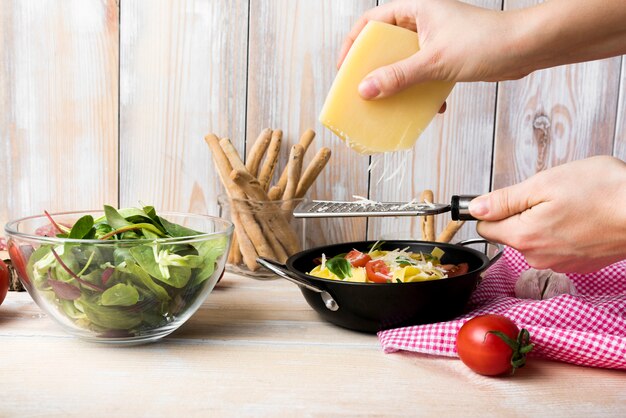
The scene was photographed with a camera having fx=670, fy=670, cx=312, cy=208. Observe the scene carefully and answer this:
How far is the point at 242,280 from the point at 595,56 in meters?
0.87

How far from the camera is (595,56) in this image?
1.22 meters

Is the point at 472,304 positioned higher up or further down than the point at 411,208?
further down

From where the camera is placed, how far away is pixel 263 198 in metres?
1.50

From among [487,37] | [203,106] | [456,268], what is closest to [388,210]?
[456,268]

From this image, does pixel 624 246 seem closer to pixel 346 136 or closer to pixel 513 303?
pixel 513 303

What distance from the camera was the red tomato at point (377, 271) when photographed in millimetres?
1147

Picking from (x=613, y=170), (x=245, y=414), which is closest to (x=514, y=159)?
(x=613, y=170)

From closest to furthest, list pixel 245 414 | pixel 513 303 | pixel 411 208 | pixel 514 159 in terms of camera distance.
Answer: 1. pixel 245 414
2. pixel 411 208
3. pixel 513 303
4. pixel 514 159

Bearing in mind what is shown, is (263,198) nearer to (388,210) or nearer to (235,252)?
(235,252)

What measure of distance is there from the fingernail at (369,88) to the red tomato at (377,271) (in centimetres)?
30

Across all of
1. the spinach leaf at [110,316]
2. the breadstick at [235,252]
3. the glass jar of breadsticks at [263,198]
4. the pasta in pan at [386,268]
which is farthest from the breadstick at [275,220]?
the spinach leaf at [110,316]

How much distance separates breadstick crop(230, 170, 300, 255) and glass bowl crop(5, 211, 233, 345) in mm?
374

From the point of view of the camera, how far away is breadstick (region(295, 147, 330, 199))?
156cm

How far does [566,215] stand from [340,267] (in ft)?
1.29
